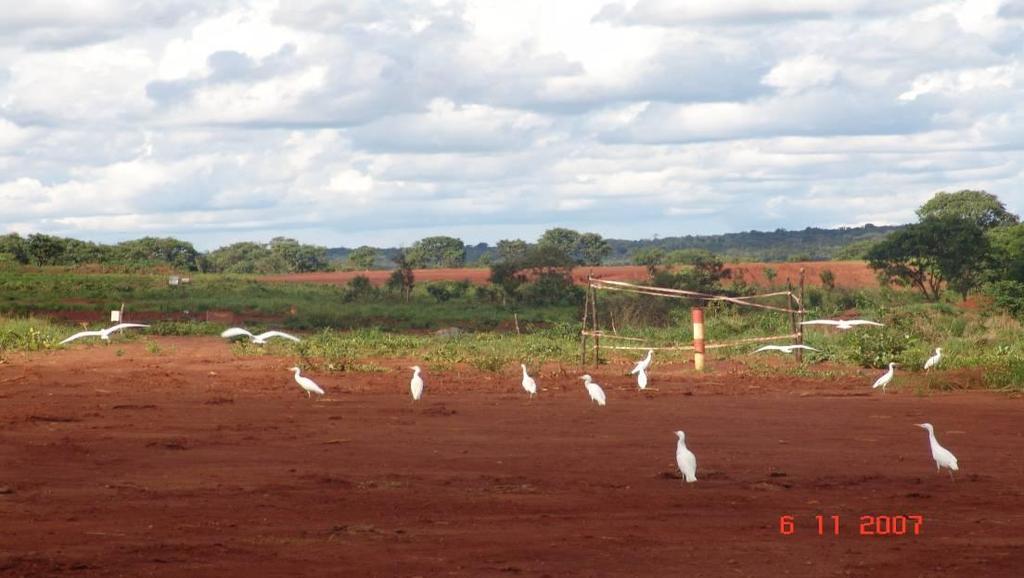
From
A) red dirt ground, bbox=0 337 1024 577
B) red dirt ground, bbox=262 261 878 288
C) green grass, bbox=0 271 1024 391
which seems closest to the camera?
red dirt ground, bbox=0 337 1024 577

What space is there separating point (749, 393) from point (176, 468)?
9272mm

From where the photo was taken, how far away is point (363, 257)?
89.4 m

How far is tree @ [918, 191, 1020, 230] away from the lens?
62.9 metres

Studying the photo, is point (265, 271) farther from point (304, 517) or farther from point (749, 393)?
point (304, 517)

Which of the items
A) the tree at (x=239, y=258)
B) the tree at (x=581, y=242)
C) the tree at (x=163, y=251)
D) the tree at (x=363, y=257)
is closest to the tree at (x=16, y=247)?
the tree at (x=163, y=251)

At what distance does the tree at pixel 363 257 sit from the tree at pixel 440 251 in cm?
259

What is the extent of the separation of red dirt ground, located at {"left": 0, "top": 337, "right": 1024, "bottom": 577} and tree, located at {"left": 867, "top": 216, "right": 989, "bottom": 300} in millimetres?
24379

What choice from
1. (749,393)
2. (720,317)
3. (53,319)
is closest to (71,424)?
(749,393)

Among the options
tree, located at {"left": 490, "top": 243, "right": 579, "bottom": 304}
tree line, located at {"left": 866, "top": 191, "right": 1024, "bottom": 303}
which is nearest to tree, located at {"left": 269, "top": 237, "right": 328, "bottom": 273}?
tree, located at {"left": 490, "top": 243, "right": 579, "bottom": 304}

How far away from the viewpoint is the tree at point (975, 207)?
62.9 m

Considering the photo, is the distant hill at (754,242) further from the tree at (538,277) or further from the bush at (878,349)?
the bush at (878,349)

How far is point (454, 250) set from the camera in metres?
94.0

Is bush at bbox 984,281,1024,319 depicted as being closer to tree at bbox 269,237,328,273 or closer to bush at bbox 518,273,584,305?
bush at bbox 518,273,584,305

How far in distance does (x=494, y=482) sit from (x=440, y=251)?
83.5 meters
